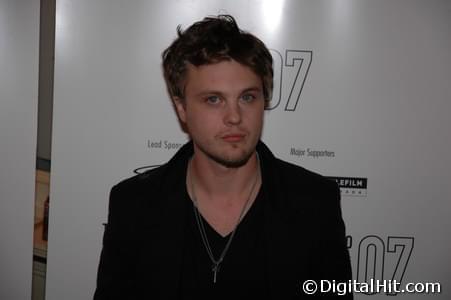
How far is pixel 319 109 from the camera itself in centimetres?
188

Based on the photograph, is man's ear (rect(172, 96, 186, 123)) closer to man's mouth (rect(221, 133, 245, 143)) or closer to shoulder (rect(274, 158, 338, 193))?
man's mouth (rect(221, 133, 245, 143))

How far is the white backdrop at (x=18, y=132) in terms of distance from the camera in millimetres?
1909

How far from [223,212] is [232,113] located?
0.39 metres

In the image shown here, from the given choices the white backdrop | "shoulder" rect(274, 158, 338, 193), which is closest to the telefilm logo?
"shoulder" rect(274, 158, 338, 193)

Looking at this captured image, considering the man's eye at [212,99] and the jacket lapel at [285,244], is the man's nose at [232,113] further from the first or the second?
the jacket lapel at [285,244]

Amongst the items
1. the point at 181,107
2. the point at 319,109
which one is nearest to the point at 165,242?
the point at 181,107

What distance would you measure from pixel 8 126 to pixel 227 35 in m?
1.06

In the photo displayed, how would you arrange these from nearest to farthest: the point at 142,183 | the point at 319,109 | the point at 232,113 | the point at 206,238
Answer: the point at 232,113 → the point at 206,238 → the point at 142,183 → the point at 319,109

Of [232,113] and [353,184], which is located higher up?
[232,113]

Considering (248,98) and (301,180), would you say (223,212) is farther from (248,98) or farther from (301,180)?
(248,98)

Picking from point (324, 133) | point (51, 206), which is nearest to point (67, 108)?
point (51, 206)

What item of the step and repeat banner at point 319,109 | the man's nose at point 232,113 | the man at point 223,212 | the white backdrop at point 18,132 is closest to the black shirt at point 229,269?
the man at point 223,212

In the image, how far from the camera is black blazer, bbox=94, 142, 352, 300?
1.50m

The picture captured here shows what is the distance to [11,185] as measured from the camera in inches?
76.9
